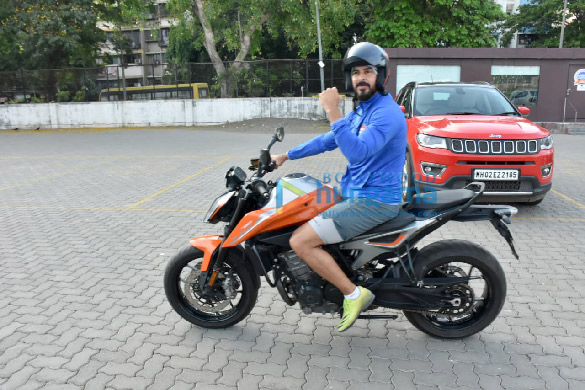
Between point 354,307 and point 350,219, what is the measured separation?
548 millimetres

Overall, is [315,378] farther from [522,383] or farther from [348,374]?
[522,383]

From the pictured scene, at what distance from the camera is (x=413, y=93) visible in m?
7.67

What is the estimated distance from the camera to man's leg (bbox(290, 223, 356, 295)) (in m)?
2.84

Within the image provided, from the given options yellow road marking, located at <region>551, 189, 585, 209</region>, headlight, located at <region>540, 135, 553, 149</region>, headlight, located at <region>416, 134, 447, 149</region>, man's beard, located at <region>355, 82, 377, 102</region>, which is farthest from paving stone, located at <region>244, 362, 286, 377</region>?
yellow road marking, located at <region>551, 189, 585, 209</region>

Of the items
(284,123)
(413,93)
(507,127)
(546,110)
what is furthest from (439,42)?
(507,127)

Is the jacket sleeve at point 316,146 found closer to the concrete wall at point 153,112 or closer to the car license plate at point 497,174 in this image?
the car license plate at point 497,174

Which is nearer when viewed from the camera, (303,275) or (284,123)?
(303,275)

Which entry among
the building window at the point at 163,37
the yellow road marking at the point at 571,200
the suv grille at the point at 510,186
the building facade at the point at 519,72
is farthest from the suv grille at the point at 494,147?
the building window at the point at 163,37

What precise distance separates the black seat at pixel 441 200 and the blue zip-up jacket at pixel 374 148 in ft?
0.60

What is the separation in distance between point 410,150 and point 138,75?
18.9m

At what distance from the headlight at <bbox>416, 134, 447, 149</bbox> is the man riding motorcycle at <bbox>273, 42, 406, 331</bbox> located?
10.7ft

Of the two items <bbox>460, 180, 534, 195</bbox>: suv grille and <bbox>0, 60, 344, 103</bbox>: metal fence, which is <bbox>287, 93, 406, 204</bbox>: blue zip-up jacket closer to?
<bbox>460, 180, 534, 195</bbox>: suv grille

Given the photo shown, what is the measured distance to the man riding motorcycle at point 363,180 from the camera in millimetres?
2674

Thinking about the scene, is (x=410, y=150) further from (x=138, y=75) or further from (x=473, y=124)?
(x=138, y=75)
